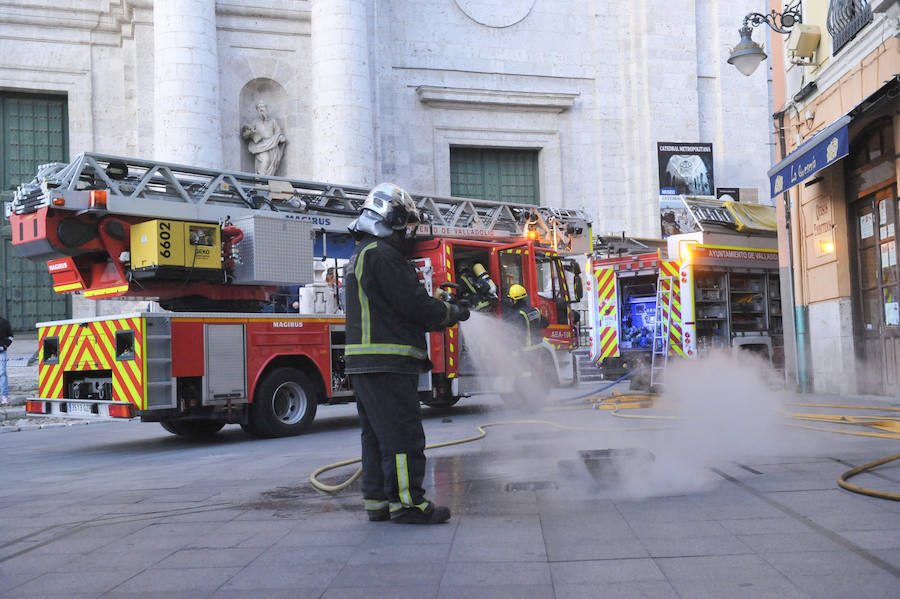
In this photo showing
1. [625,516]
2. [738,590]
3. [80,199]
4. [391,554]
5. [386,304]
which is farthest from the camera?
[80,199]

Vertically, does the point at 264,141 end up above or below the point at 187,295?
above

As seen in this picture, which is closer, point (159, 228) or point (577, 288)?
point (159, 228)

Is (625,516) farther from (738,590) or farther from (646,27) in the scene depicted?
(646,27)

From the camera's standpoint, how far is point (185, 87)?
20.9 m

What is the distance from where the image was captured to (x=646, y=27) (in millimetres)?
26453

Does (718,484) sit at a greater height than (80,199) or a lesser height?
lesser

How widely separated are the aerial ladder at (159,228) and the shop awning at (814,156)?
664 centimetres

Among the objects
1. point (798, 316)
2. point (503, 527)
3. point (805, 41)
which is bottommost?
point (503, 527)

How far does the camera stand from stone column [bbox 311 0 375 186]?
22.0m

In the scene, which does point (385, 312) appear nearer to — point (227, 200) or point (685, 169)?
point (227, 200)

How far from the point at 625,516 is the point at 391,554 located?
1.35m

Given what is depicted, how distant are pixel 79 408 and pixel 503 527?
712 cm

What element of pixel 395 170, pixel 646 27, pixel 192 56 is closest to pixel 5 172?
pixel 192 56

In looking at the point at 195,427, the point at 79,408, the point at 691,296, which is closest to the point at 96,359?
the point at 79,408
